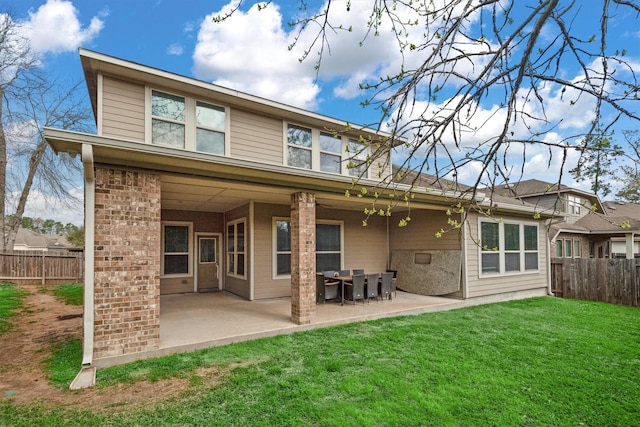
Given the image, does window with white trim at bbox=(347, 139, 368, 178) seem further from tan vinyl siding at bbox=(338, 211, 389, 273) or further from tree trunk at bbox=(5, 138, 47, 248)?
tree trunk at bbox=(5, 138, 47, 248)

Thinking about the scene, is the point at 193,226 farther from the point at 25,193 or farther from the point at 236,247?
the point at 25,193

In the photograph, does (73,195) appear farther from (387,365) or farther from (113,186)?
(387,365)

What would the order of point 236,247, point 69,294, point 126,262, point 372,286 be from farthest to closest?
point 69,294 < point 236,247 < point 372,286 < point 126,262

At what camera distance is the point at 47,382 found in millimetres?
4051

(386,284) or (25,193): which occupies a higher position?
(25,193)

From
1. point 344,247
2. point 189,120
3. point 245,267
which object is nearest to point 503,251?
point 344,247

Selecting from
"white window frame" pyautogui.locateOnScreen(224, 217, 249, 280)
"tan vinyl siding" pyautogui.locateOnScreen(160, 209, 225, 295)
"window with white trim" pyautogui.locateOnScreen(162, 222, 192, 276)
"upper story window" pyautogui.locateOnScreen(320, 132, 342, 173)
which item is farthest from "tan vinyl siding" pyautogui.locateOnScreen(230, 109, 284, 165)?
"window with white trim" pyautogui.locateOnScreen(162, 222, 192, 276)

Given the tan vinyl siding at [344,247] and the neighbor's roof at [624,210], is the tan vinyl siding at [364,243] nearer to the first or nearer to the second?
the tan vinyl siding at [344,247]

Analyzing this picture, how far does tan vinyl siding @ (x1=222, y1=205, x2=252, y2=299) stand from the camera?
354 inches

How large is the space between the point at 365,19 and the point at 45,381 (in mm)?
5279

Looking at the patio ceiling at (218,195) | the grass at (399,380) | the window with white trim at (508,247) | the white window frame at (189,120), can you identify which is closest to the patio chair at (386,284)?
the patio ceiling at (218,195)

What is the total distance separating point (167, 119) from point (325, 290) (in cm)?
536

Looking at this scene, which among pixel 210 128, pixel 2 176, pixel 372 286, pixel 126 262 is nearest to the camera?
pixel 126 262

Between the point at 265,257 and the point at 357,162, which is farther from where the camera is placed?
the point at 357,162
